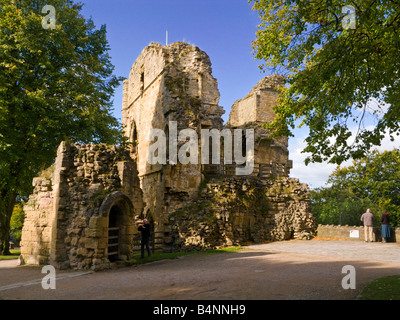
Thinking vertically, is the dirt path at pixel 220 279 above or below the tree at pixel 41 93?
below

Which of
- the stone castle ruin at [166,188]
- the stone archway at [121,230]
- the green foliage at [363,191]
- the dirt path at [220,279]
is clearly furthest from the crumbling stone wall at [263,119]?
the stone archway at [121,230]

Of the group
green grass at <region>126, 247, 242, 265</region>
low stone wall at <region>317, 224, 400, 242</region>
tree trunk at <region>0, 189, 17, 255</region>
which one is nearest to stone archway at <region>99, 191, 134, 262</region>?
green grass at <region>126, 247, 242, 265</region>

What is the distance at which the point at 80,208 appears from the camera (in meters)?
11.4

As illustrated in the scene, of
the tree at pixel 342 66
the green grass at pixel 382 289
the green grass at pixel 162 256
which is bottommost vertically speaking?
the green grass at pixel 162 256

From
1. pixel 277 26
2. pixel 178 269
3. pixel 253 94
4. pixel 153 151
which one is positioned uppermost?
pixel 253 94

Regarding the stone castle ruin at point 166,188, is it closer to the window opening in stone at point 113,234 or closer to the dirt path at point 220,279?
the window opening in stone at point 113,234

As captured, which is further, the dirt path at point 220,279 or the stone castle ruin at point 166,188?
the stone castle ruin at point 166,188

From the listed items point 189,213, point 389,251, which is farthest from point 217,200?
point 389,251

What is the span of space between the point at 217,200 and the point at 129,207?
6.50 metres

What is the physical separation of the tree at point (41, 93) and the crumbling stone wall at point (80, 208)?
4.01m

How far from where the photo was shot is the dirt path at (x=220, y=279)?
23.0 ft

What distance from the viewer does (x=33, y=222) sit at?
1260cm

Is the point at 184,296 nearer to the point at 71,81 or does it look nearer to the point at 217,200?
the point at 217,200

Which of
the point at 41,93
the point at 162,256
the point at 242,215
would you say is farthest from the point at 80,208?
the point at 242,215
